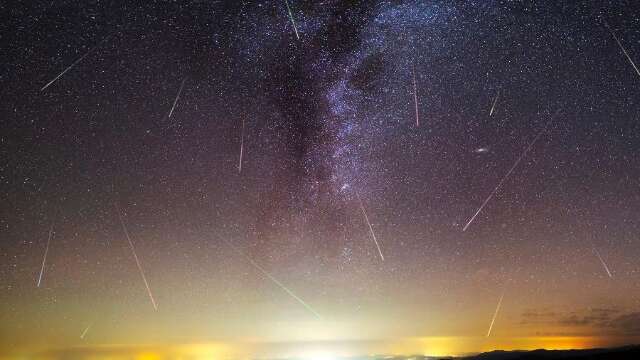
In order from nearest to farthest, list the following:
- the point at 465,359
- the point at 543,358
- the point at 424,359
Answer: the point at 543,358 < the point at 465,359 < the point at 424,359

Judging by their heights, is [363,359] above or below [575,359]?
above

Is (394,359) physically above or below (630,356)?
above

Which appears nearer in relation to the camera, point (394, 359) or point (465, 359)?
point (465, 359)

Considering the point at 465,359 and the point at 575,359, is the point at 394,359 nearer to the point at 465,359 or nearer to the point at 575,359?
the point at 465,359

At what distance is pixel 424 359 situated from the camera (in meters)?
114

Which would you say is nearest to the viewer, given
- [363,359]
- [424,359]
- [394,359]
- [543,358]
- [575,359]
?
[575,359]

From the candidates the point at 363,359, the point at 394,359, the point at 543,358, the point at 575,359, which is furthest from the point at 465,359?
the point at 363,359

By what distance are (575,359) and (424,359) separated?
62.0 metres

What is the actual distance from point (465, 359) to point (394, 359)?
68.1 meters

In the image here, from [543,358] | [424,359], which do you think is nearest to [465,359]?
[543,358]

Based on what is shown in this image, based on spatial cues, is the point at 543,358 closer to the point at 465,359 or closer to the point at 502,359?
the point at 502,359

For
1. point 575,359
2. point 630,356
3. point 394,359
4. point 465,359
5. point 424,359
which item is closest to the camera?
point 630,356

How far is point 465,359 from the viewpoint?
81.0 meters

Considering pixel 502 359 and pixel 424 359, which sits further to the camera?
pixel 424 359
